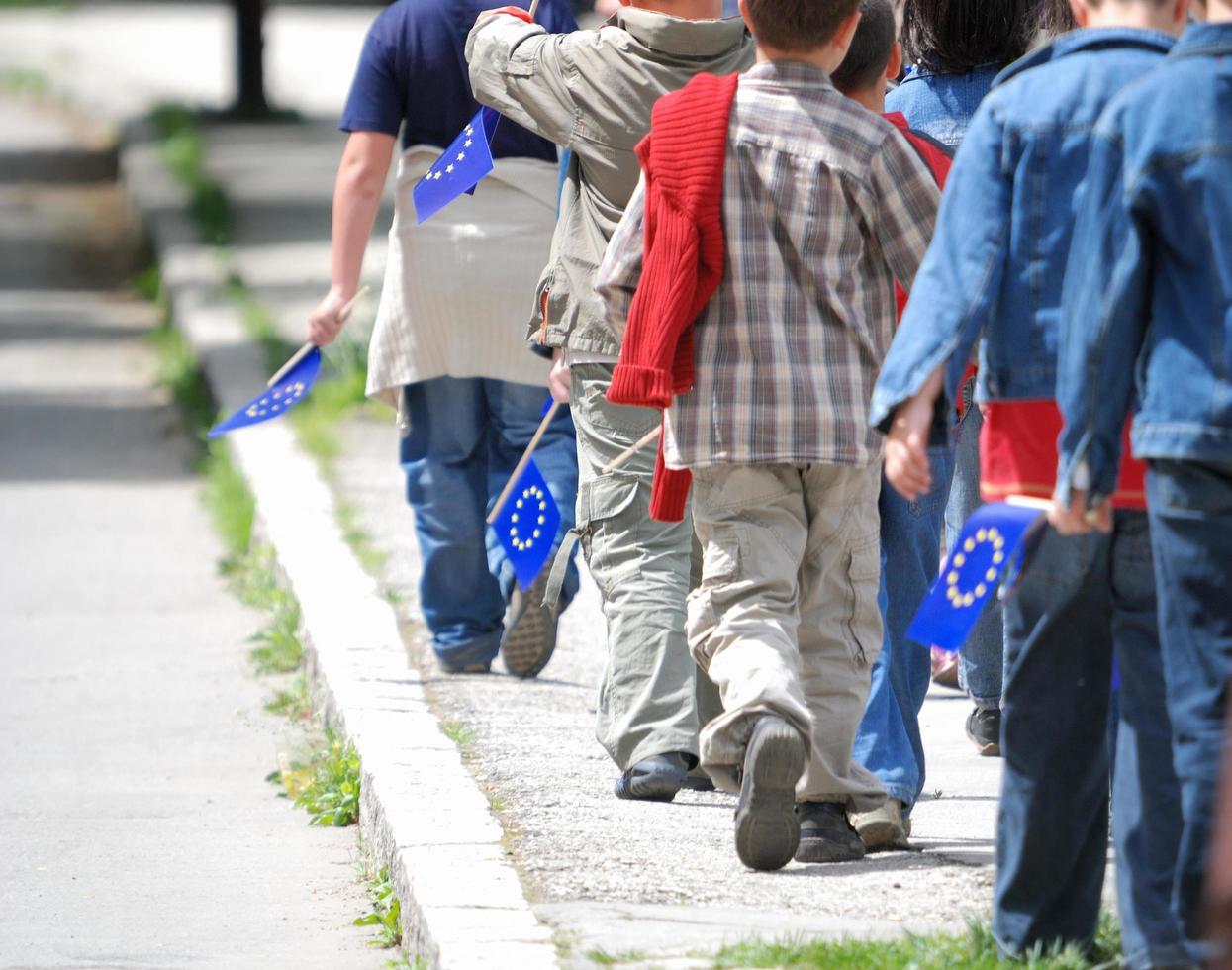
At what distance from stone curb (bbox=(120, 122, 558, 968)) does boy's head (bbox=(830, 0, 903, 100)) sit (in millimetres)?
1632

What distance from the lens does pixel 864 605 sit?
4.35 meters

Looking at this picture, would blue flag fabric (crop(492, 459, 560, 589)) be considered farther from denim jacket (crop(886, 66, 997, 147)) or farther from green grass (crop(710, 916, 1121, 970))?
green grass (crop(710, 916, 1121, 970))

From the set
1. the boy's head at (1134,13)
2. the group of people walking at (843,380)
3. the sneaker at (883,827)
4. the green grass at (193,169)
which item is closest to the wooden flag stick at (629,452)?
the group of people walking at (843,380)

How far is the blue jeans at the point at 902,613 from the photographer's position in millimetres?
4602

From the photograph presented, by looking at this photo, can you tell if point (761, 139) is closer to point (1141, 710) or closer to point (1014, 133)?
point (1014, 133)

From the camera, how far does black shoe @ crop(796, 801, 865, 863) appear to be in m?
4.31

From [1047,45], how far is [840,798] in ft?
5.14

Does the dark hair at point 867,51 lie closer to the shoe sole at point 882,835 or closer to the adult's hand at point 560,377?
the adult's hand at point 560,377

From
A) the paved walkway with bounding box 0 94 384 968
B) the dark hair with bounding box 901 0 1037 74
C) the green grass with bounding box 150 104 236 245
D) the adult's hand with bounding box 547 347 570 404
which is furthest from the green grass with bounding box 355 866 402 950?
Result: the green grass with bounding box 150 104 236 245

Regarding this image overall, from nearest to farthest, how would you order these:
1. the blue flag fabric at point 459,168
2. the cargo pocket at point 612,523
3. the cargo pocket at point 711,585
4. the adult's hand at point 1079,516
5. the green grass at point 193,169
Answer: the adult's hand at point 1079,516, the cargo pocket at point 711,585, the cargo pocket at point 612,523, the blue flag fabric at point 459,168, the green grass at point 193,169

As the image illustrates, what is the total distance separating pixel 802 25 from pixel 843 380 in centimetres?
65

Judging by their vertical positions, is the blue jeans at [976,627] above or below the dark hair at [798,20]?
below

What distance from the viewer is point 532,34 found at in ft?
16.3

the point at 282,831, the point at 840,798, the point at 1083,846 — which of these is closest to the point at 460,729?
the point at 282,831
